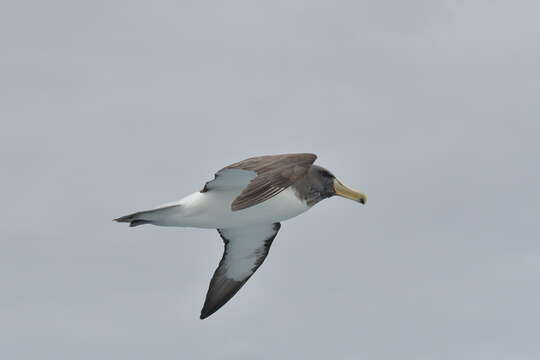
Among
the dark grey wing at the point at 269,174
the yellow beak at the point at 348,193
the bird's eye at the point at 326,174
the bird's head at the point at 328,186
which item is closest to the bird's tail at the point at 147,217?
the dark grey wing at the point at 269,174

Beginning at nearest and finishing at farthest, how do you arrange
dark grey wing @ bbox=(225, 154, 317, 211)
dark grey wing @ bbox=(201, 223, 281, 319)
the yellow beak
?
dark grey wing @ bbox=(225, 154, 317, 211)
the yellow beak
dark grey wing @ bbox=(201, 223, 281, 319)

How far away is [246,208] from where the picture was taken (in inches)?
778

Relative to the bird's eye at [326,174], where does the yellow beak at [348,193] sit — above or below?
below

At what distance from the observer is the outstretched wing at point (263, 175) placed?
1709cm

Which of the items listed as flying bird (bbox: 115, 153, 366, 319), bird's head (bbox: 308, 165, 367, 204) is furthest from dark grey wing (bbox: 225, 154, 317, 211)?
bird's head (bbox: 308, 165, 367, 204)

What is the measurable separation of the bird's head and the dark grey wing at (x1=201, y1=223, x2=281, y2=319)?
2384mm

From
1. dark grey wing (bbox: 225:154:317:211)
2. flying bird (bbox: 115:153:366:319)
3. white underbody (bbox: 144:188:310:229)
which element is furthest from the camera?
white underbody (bbox: 144:188:310:229)

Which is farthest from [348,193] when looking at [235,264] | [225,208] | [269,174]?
[269,174]

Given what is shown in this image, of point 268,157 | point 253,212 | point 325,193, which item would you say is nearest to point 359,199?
point 325,193

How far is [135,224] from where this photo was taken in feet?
68.9

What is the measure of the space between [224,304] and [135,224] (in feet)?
14.5

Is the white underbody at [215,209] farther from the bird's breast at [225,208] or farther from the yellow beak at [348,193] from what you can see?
the yellow beak at [348,193]

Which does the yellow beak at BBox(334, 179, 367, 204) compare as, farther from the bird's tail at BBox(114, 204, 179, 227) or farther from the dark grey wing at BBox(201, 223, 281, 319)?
the bird's tail at BBox(114, 204, 179, 227)

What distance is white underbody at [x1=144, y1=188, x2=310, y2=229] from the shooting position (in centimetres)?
2098
